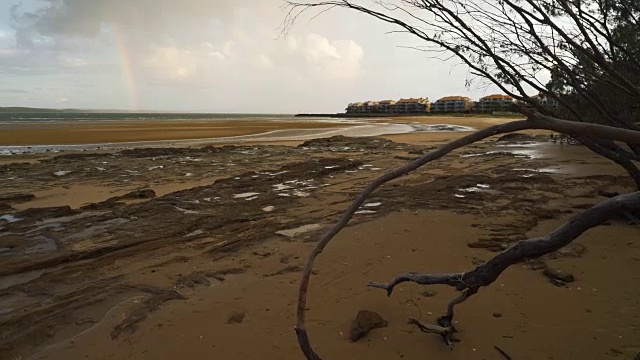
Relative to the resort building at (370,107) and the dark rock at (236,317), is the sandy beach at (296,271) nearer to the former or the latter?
the dark rock at (236,317)

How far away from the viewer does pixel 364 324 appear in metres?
3.49

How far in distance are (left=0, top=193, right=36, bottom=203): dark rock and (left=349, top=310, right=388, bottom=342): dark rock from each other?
10.2 m

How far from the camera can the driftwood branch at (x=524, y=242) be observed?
4.87 ft

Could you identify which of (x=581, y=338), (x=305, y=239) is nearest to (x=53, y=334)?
(x=305, y=239)

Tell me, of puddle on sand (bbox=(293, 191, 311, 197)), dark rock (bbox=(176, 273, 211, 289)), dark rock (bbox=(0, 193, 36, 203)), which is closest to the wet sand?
dark rock (bbox=(0, 193, 36, 203))

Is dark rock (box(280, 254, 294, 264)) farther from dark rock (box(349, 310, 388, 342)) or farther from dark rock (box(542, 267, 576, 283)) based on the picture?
dark rock (box(542, 267, 576, 283))

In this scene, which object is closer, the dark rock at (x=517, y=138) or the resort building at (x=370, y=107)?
the dark rock at (x=517, y=138)

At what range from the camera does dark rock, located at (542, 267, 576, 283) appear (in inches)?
164

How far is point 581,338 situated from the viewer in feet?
10.5

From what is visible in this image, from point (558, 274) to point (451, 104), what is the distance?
117801mm

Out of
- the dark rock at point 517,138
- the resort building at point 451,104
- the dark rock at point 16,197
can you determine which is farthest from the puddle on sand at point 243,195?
the resort building at point 451,104

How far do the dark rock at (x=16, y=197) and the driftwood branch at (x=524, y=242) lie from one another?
1104 centimetres

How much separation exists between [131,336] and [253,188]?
23.0 feet

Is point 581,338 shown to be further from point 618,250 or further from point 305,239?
point 305,239
